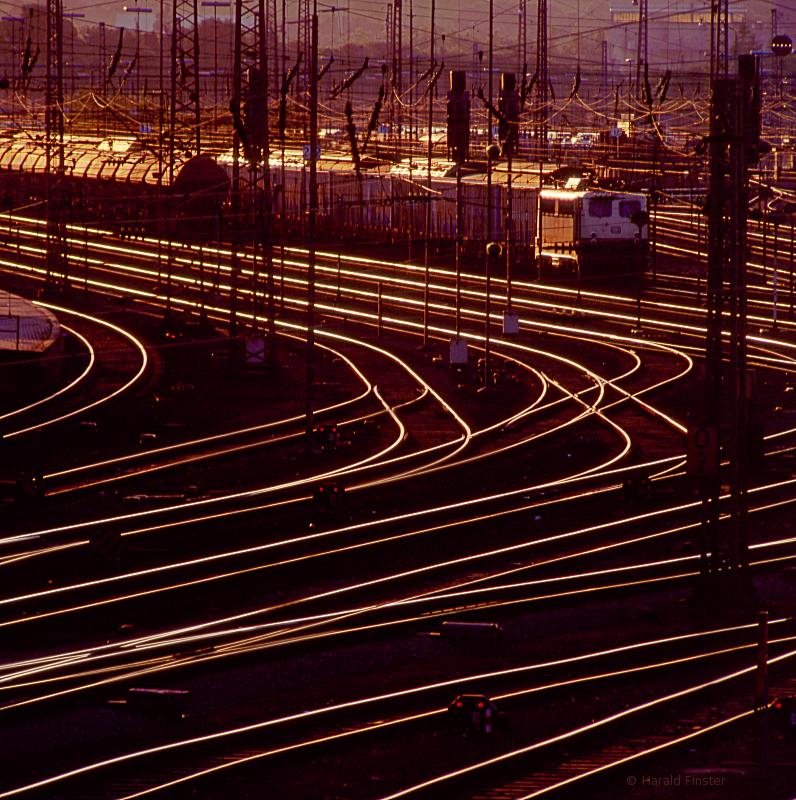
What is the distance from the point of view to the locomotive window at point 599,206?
32.0 meters

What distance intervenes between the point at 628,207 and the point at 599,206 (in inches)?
32.0

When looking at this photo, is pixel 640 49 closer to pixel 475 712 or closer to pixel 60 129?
pixel 60 129

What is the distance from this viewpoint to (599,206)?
3209cm

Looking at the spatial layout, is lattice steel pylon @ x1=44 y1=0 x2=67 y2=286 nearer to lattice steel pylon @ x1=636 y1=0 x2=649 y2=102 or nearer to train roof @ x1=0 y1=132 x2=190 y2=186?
train roof @ x1=0 y1=132 x2=190 y2=186

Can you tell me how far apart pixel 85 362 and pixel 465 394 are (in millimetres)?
6142

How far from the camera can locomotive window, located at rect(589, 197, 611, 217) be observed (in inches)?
1260

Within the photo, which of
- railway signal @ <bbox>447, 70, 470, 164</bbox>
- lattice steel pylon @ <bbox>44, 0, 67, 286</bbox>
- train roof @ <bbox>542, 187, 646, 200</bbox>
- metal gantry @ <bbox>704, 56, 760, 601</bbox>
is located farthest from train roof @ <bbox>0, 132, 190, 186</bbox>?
metal gantry @ <bbox>704, 56, 760, 601</bbox>

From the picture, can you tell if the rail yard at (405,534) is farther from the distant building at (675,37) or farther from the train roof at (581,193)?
the distant building at (675,37)

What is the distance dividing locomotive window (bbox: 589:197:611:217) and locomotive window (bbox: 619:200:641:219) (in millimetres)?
312

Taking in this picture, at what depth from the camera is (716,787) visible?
→ 8.48 metres

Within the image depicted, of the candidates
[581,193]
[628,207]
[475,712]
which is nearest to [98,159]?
[581,193]

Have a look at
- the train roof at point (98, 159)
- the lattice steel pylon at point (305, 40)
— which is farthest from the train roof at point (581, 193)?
the train roof at point (98, 159)

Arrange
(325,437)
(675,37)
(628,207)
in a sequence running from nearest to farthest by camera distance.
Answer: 1. (325,437)
2. (628,207)
3. (675,37)

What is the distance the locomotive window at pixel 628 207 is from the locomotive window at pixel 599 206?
0.31 m
